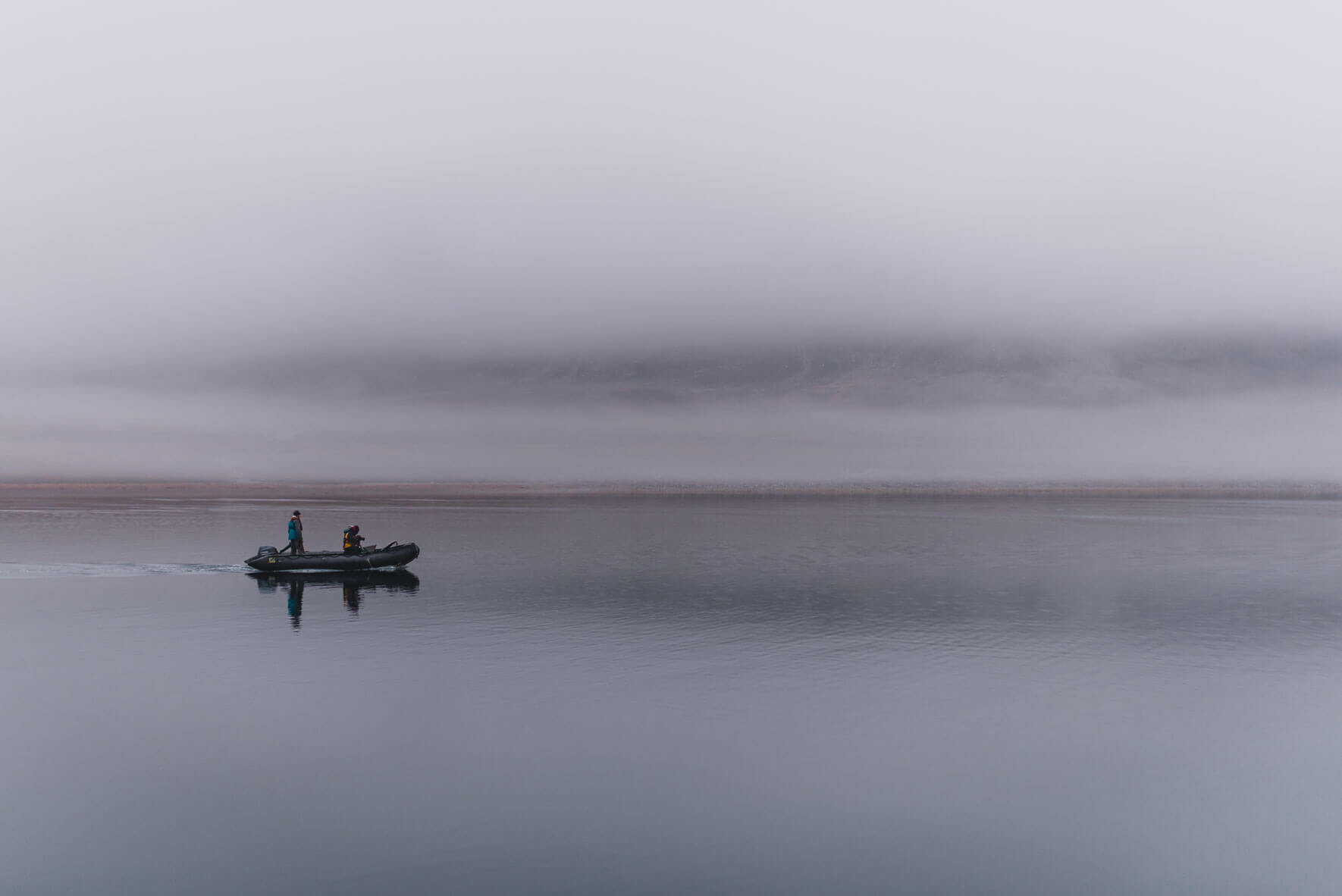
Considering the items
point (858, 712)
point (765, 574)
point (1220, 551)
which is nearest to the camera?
point (858, 712)

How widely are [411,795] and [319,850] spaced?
7.82ft

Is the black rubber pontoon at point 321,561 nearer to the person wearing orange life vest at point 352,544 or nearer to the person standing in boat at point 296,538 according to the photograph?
the person wearing orange life vest at point 352,544

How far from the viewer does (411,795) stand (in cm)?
1650

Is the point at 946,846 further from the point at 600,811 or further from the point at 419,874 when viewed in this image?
the point at 419,874

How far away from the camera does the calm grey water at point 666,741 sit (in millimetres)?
14156

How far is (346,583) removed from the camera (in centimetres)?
4900

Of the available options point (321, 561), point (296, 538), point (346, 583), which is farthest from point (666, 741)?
point (296, 538)

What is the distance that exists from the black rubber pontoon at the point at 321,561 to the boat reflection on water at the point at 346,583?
0.79 metres

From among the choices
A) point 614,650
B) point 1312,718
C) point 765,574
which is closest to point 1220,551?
point 765,574

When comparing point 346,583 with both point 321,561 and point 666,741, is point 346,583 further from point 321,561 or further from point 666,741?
point 666,741

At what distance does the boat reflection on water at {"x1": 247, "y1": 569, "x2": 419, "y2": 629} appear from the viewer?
142 ft

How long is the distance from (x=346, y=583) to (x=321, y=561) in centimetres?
180

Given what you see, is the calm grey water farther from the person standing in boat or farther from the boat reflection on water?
the person standing in boat

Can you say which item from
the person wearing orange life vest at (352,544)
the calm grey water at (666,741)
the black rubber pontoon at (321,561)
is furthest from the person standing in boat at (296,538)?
the calm grey water at (666,741)
